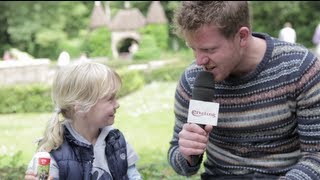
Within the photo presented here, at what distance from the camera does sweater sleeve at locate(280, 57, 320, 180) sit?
92.4 inches

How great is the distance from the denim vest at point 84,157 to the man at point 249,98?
301mm

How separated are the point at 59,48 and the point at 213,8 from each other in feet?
89.3

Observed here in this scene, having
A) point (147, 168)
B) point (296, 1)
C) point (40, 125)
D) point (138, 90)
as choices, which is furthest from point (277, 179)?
point (296, 1)

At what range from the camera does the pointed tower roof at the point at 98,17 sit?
88.7ft

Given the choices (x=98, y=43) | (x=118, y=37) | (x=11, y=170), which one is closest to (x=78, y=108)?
(x=11, y=170)

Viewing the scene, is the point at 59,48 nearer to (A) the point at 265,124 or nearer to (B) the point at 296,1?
(B) the point at 296,1

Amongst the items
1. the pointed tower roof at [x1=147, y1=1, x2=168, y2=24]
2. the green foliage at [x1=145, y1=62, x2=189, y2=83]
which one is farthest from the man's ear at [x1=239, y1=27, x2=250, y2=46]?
the pointed tower roof at [x1=147, y1=1, x2=168, y2=24]

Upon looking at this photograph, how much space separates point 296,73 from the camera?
2367 mm

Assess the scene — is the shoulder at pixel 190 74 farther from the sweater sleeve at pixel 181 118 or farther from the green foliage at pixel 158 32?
the green foliage at pixel 158 32

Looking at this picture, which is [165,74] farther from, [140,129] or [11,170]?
[11,170]

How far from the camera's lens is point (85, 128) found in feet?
9.03

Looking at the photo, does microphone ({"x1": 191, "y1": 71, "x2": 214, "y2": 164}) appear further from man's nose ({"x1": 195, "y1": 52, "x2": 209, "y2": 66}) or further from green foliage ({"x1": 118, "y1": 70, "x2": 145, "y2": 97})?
green foliage ({"x1": 118, "y1": 70, "x2": 145, "y2": 97})

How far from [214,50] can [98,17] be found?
1004 inches

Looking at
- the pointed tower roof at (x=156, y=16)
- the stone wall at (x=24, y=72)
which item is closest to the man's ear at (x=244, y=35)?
the stone wall at (x=24, y=72)
